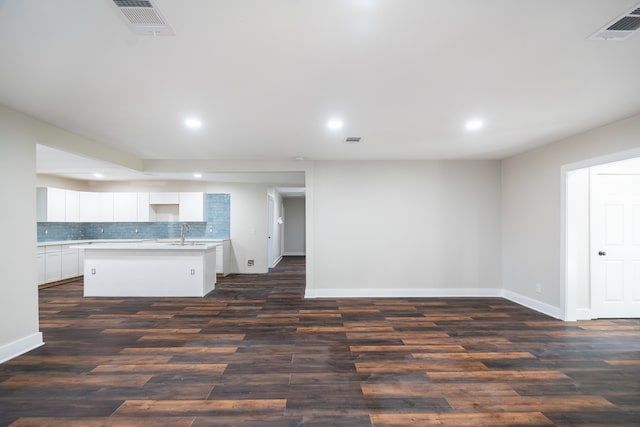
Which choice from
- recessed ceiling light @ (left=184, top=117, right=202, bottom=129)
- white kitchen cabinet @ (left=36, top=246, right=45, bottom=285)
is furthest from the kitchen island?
recessed ceiling light @ (left=184, top=117, right=202, bottom=129)

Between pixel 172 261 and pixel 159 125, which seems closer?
pixel 159 125

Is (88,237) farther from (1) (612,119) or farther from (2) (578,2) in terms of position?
(1) (612,119)

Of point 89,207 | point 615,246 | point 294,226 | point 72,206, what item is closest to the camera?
point 615,246

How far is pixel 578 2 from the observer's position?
161 centimetres

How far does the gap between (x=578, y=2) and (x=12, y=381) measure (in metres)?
4.87

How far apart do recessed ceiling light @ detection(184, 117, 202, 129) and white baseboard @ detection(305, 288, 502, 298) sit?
344 centimetres

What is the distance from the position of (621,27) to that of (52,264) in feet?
30.2

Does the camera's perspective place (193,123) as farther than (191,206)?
No

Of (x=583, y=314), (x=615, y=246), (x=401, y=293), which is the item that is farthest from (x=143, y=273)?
(x=615, y=246)

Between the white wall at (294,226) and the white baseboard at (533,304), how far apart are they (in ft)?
28.2

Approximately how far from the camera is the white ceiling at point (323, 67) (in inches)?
66.8

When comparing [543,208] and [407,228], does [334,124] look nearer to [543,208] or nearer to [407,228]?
[407,228]

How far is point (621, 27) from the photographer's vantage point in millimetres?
1813

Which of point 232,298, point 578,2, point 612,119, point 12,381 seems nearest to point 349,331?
point 232,298
